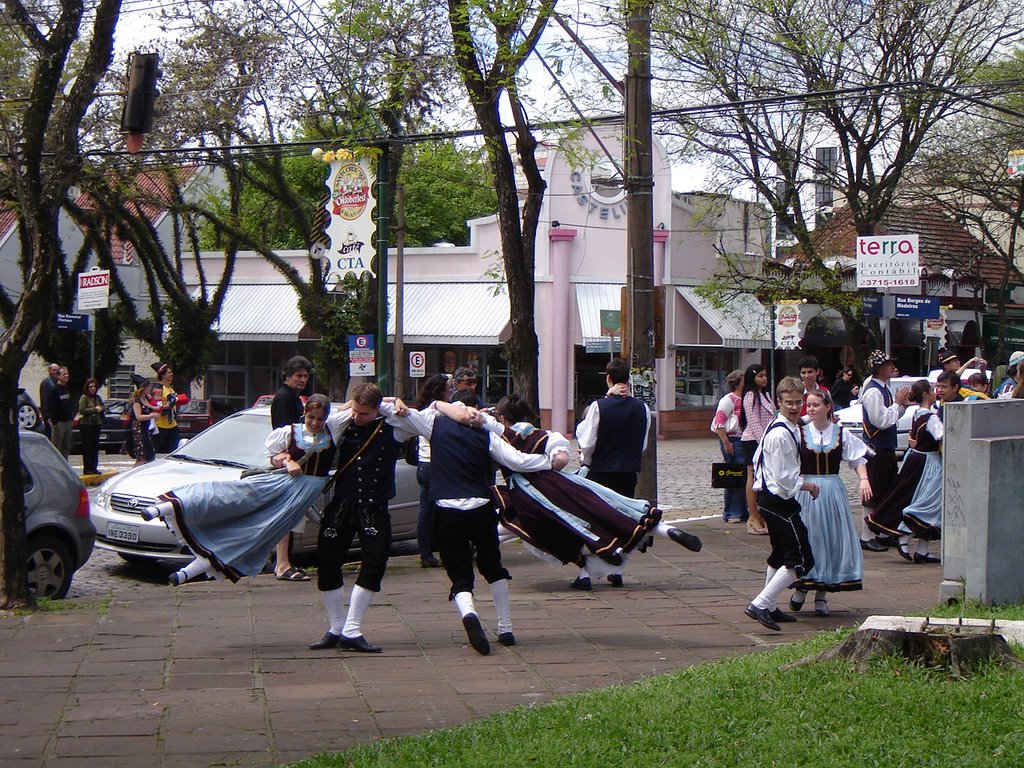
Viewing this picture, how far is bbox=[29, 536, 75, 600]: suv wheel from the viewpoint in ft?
33.7

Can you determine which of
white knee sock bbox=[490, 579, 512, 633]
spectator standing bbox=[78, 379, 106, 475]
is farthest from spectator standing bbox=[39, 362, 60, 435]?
white knee sock bbox=[490, 579, 512, 633]

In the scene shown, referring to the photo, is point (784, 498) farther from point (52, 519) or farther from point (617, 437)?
point (52, 519)

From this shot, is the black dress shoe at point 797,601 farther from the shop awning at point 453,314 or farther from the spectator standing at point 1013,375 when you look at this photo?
the shop awning at point 453,314

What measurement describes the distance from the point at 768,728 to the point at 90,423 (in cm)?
1668

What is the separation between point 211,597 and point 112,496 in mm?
2345

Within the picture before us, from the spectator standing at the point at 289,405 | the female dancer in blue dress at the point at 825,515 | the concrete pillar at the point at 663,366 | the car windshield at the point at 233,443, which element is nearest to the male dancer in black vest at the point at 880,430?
the female dancer in blue dress at the point at 825,515

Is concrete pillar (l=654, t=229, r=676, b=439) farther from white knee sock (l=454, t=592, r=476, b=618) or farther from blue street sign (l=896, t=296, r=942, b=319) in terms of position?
white knee sock (l=454, t=592, r=476, b=618)

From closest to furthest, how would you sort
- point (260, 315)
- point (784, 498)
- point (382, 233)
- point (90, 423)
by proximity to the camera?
point (784, 498), point (382, 233), point (90, 423), point (260, 315)

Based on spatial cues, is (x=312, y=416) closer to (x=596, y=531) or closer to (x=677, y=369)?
(x=596, y=531)

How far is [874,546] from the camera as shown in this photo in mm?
13039

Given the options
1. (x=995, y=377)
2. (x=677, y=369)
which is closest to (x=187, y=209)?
(x=677, y=369)

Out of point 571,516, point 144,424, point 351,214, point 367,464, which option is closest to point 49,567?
point 367,464

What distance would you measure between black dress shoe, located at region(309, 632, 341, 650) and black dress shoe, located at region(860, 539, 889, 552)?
673 cm

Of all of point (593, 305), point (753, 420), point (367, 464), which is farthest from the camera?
point (593, 305)
